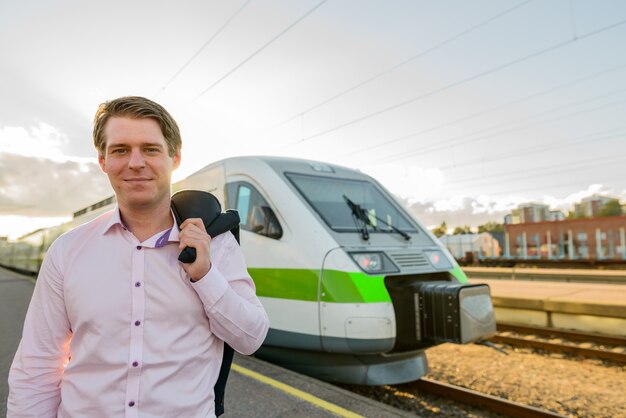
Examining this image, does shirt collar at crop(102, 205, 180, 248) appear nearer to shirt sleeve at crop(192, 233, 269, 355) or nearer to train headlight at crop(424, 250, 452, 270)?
shirt sleeve at crop(192, 233, 269, 355)

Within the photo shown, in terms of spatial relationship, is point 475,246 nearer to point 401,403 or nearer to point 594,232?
point 594,232

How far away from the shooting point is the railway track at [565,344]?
6247 millimetres

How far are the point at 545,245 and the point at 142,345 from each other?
4050 cm

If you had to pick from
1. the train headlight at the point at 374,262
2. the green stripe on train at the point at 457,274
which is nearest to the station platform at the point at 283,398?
the train headlight at the point at 374,262

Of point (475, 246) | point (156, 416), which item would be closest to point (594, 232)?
point (475, 246)

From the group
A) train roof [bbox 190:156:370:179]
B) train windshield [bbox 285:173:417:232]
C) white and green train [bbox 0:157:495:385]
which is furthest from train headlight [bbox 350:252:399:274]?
train roof [bbox 190:156:370:179]

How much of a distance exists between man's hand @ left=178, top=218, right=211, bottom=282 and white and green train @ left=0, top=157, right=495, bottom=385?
3.05 metres

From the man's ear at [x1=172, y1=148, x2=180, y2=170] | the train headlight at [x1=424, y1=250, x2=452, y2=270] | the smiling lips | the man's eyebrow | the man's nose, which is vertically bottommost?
the train headlight at [x1=424, y1=250, x2=452, y2=270]

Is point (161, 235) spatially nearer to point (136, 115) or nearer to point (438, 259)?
point (136, 115)

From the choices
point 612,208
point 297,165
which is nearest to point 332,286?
point 297,165

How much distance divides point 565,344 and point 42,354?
749 centimetres

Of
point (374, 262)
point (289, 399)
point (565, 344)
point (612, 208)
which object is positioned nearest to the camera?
point (289, 399)

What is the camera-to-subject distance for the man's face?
140 cm

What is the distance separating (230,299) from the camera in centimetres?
137
